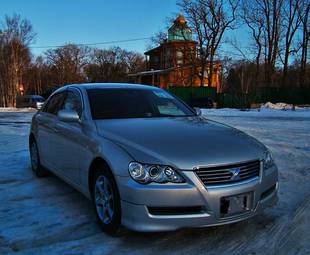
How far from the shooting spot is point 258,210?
12.4 ft

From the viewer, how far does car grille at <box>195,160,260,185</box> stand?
3.47m

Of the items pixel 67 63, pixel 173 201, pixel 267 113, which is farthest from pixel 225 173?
pixel 67 63

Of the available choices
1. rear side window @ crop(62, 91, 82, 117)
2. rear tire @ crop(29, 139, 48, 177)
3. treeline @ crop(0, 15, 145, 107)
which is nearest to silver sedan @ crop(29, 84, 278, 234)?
rear side window @ crop(62, 91, 82, 117)

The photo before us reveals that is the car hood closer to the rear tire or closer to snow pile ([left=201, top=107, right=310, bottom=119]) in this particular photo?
the rear tire

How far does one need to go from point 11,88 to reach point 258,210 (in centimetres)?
5646

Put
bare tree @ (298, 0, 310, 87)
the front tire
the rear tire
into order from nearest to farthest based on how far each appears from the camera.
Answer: the front tire, the rear tire, bare tree @ (298, 0, 310, 87)

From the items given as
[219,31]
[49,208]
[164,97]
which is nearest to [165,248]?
[49,208]

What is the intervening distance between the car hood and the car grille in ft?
0.18

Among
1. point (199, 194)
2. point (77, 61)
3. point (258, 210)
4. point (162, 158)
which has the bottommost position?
point (258, 210)

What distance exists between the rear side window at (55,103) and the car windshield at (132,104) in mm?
919

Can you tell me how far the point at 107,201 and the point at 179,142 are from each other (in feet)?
3.14

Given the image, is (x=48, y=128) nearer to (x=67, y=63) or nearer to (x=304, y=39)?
(x=304, y=39)

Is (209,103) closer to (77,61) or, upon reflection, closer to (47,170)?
(47,170)

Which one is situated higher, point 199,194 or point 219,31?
point 219,31
